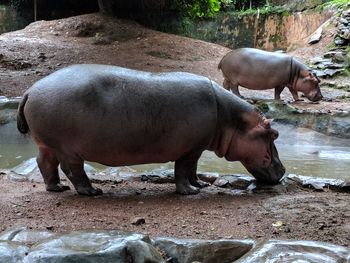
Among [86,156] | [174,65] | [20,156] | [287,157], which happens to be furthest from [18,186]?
[174,65]

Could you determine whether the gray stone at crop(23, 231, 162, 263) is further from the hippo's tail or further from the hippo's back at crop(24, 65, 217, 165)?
the hippo's tail

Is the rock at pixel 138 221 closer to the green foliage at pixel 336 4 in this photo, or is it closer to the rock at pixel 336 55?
the rock at pixel 336 55

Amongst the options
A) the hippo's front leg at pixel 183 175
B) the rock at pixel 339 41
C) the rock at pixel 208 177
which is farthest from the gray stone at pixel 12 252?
the rock at pixel 339 41

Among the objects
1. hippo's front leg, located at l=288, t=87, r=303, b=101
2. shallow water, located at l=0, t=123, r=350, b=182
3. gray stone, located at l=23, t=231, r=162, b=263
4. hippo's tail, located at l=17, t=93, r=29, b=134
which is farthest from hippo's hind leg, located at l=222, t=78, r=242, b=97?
gray stone, located at l=23, t=231, r=162, b=263

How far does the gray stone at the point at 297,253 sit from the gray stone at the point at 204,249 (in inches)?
3.9

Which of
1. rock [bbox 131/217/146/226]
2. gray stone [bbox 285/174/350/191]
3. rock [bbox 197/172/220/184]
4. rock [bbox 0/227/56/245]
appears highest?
rock [bbox 0/227/56/245]

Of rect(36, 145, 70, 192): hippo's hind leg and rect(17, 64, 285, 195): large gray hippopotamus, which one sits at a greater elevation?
rect(17, 64, 285, 195): large gray hippopotamus

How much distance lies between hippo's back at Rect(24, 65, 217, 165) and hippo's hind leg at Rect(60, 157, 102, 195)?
0.10 meters

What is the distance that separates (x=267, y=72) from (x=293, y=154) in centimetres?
298

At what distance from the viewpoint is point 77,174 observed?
4273 millimetres

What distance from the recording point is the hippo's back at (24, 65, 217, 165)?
4.01 m

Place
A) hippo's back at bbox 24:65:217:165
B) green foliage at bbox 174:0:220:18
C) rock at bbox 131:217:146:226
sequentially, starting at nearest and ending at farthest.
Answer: rock at bbox 131:217:146:226 → hippo's back at bbox 24:65:217:165 → green foliage at bbox 174:0:220:18

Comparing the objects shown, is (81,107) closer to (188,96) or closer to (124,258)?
(188,96)

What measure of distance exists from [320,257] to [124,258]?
3.34 ft
